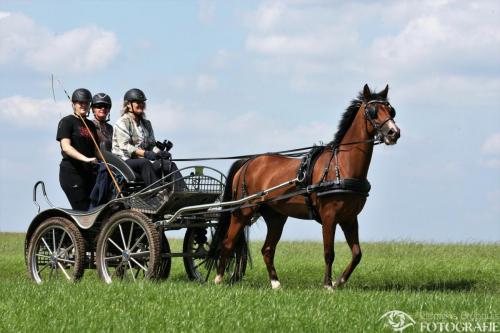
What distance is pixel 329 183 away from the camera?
11.9 metres

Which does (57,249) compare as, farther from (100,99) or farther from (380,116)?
(380,116)

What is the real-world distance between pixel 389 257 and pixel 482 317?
9719mm

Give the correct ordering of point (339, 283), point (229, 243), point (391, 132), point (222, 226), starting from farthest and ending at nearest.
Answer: point (222, 226), point (229, 243), point (339, 283), point (391, 132)

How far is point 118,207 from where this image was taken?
13.3 meters

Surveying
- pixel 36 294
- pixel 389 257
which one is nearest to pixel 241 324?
pixel 36 294


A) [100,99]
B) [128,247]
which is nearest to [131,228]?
[128,247]

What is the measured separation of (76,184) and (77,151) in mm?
517

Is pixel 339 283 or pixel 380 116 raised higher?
pixel 380 116

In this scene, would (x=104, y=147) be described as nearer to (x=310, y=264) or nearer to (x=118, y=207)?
(x=118, y=207)

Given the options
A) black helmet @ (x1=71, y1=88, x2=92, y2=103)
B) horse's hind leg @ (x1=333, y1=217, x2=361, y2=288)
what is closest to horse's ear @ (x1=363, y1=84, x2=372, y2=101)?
horse's hind leg @ (x1=333, y1=217, x2=361, y2=288)

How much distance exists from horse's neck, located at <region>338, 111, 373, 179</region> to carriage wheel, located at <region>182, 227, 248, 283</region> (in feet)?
7.72

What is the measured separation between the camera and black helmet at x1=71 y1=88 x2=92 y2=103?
13.7m

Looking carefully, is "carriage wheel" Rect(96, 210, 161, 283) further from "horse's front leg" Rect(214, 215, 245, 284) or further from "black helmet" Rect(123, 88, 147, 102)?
"black helmet" Rect(123, 88, 147, 102)

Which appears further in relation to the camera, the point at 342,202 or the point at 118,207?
the point at 118,207
